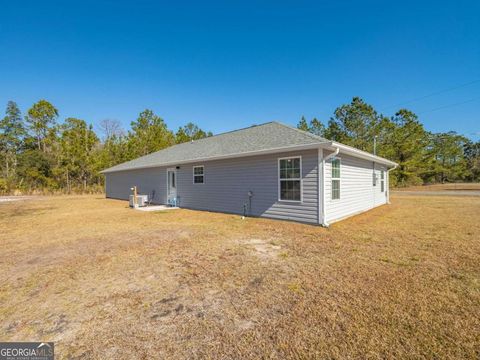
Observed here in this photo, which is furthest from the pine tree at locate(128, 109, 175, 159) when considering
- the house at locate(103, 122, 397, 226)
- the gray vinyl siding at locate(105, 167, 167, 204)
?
the house at locate(103, 122, 397, 226)

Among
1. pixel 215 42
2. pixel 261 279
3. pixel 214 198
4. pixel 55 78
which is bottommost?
pixel 261 279

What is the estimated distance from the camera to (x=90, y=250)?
4906 mm

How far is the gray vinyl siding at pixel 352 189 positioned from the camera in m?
7.38

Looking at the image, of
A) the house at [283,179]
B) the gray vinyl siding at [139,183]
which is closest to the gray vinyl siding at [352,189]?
the house at [283,179]

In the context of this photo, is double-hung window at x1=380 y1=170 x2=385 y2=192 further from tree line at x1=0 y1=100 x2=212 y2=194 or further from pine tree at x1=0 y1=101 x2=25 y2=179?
pine tree at x1=0 y1=101 x2=25 y2=179

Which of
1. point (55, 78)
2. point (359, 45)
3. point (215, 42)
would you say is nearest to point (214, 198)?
point (215, 42)

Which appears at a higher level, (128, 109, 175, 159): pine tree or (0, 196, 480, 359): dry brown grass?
(128, 109, 175, 159): pine tree

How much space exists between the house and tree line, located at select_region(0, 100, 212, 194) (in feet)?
67.3

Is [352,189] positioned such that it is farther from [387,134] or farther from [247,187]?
[387,134]

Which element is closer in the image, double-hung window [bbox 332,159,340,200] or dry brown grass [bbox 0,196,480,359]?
dry brown grass [bbox 0,196,480,359]

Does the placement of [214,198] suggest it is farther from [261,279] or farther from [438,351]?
[438,351]

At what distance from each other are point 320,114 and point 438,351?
33.9 meters

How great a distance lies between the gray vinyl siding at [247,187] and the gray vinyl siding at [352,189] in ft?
1.93

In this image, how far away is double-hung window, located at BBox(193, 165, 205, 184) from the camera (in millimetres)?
11188
